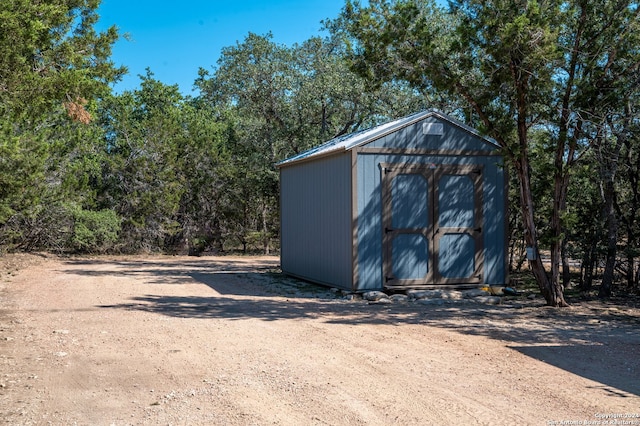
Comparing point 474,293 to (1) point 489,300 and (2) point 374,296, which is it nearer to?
(1) point 489,300

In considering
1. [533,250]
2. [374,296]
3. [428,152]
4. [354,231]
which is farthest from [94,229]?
[533,250]

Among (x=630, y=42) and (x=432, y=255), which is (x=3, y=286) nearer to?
(x=432, y=255)

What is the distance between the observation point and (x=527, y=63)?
8.88 metres

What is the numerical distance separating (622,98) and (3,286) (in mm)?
11512

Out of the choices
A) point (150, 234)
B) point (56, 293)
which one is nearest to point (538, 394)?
point (56, 293)

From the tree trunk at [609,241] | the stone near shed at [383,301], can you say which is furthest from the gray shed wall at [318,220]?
the tree trunk at [609,241]

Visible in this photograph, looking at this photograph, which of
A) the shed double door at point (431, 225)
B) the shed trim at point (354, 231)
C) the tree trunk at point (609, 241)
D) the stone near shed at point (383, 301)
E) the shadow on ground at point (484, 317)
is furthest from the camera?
the tree trunk at point (609, 241)

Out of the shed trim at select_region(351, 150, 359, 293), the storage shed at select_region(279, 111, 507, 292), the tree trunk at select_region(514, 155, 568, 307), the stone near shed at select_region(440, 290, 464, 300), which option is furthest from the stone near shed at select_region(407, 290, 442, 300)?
the tree trunk at select_region(514, 155, 568, 307)

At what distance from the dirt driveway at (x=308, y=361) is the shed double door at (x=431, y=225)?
0.91 m

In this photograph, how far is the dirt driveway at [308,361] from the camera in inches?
169

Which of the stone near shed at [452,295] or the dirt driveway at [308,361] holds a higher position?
the stone near shed at [452,295]

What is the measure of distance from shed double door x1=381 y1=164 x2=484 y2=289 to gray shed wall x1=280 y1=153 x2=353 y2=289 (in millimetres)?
715

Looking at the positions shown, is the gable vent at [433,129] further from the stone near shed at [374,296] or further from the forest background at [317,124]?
the stone near shed at [374,296]

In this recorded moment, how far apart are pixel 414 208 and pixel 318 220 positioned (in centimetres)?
211
